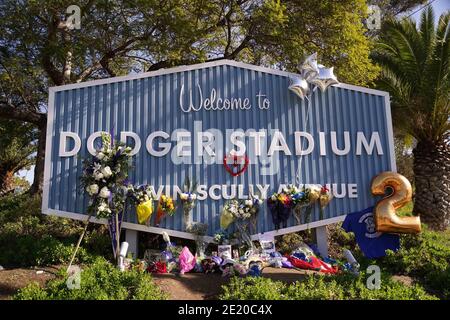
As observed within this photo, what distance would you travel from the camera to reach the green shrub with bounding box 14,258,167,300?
5.99 meters

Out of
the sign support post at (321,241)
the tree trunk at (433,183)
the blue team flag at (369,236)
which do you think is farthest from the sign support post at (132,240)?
the tree trunk at (433,183)

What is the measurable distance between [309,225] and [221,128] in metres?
2.63

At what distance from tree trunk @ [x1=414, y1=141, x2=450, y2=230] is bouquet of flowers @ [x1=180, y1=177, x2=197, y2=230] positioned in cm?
703

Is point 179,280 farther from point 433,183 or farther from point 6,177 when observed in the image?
point 6,177

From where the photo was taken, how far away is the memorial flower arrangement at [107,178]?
7867 mm

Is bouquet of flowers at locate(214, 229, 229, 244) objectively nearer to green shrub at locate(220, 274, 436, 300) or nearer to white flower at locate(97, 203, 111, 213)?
green shrub at locate(220, 274, 436, 300)

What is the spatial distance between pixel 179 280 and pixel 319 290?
237cm

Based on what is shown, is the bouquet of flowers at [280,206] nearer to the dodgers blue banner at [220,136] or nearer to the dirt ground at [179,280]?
the dodgers blue banner at [220,136]

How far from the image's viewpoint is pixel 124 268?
301 inches

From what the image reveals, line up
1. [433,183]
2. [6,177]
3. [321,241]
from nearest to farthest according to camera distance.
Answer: [321,241] → [433,183] → [6,177]

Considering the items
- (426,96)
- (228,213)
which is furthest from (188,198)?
(426,96)

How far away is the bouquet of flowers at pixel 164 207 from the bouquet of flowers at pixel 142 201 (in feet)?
0.60

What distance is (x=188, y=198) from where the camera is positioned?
27.9 ft
